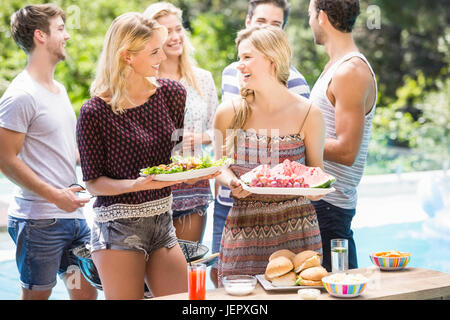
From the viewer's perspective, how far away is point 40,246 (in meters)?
2.91

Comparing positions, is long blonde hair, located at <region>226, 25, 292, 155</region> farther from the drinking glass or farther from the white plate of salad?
the drinking glass

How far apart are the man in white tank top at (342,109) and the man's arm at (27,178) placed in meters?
1.18

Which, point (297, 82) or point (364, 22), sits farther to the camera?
point (364, 22)

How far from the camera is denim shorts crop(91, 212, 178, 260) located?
2340 mm

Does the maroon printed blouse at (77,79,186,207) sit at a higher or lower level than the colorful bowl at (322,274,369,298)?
higher

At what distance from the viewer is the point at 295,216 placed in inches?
100

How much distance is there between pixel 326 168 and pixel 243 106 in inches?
23.9

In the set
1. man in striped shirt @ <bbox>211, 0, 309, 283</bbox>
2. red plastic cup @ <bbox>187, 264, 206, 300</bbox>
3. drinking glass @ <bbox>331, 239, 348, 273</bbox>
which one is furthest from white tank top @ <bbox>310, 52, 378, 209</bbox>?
red plastic cup @ <bbox>187, 264, 206, 300</bbox>

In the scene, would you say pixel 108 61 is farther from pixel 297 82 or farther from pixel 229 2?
pixel 229 2

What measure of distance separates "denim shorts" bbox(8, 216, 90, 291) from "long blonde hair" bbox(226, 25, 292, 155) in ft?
3.20

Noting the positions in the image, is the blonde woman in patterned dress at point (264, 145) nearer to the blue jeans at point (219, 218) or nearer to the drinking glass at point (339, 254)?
the drinking glass at point (339, 254)
